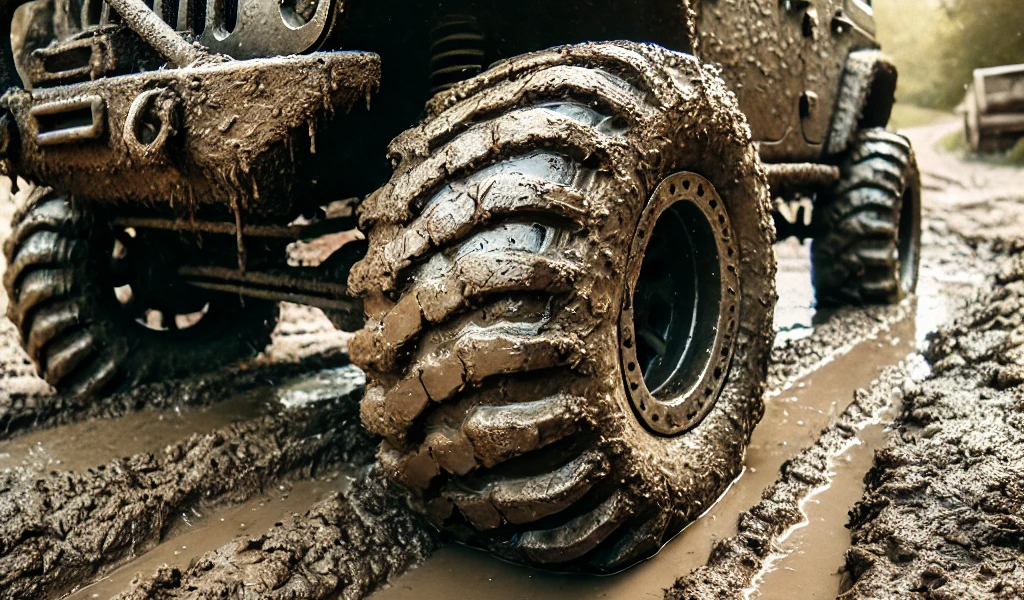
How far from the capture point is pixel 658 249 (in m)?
2.33

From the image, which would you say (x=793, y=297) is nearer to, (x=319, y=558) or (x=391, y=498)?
(x=391, y=498)

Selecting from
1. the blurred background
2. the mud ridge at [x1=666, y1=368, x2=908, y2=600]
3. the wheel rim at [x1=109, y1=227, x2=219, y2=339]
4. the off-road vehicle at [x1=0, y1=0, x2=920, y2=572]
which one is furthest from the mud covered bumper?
the blurred background

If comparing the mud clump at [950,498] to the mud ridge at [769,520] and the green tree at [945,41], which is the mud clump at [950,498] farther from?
the green tree at [945,41]

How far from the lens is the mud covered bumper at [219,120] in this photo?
176 centimetres

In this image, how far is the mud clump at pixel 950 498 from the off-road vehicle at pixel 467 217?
410 millimetres

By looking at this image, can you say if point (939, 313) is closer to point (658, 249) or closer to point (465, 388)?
point (658, 249)

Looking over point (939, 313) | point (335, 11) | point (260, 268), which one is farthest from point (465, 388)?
point (939, 313)

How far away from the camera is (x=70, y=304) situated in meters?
2.81

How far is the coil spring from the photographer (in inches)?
85.7

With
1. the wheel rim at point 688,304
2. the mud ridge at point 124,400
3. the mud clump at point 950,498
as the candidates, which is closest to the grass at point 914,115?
the mud clump at point 950,498

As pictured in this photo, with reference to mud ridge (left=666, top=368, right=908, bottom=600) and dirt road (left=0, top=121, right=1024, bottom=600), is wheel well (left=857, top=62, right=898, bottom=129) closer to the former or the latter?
dirt road (left=0, top=121, right=1024, bottom=600)

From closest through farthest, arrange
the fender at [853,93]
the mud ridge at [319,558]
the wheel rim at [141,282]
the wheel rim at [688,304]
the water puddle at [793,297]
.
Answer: the mud ridge at [319,558] → the wheel rim at [688,304] → the wheel rim at [141,282] → the fender at [853,93] → the water puddle at [793,297]

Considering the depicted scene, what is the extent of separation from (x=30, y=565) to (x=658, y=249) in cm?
179

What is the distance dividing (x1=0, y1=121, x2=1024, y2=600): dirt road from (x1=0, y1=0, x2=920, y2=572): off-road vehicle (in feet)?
0.40
